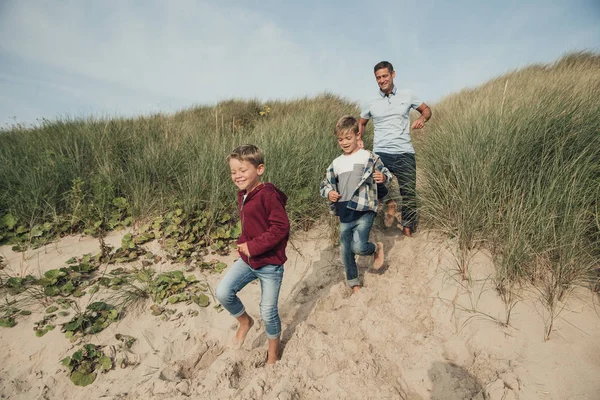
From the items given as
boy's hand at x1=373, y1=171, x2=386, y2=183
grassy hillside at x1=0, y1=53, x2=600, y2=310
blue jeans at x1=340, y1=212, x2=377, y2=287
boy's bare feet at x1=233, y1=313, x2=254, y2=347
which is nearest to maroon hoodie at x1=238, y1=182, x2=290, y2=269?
boy's bare feet at x1=233, y1=313, x2=254, y2=347

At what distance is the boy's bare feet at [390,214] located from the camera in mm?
4213

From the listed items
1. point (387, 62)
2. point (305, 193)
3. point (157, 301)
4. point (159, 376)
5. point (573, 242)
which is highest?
point (387, 62)

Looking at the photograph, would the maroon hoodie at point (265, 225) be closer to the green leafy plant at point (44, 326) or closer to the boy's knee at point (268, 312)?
the boy's knee at point (268, 312)

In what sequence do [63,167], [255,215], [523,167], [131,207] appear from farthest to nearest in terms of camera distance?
[63,167]
[131,207]
[523,167]
[255,215]

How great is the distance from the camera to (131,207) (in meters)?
4.28

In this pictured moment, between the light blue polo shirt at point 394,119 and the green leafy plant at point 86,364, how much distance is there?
3579 millimetres

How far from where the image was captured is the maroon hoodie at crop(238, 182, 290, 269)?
2.24 metres

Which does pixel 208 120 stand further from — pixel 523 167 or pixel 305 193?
pixel 523 167

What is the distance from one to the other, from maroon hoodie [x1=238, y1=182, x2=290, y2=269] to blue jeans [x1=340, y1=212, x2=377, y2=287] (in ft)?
2.93

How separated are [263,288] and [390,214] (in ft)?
7.97

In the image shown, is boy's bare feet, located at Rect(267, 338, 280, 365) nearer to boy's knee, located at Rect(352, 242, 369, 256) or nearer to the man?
boy's knee, located at Rect(352, 242, 369, 256)

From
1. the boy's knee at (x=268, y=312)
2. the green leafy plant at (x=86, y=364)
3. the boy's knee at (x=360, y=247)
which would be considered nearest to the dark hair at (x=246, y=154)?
the boy's knee at (x=268, y=312)

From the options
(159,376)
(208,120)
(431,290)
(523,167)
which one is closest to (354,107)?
(208,120)

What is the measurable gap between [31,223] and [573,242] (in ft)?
19.4
